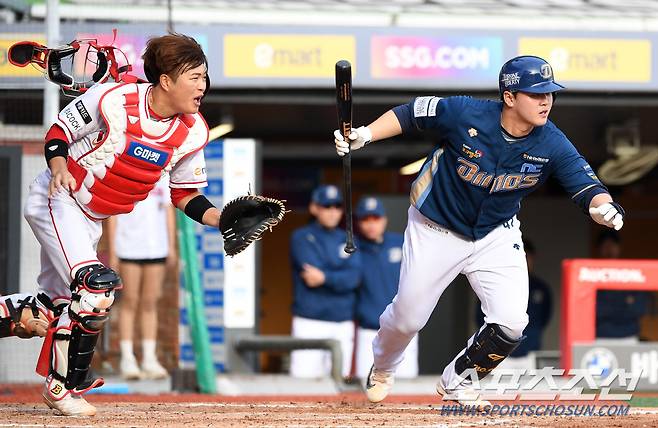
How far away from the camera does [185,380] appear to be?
9.69 m

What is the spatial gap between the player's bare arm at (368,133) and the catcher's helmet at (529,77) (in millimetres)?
572

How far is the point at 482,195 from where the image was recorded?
6238 millimetres

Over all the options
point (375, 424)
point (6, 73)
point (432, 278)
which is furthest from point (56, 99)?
point (375, 424)

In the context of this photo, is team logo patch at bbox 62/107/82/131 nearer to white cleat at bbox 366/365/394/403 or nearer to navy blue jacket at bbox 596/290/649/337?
white cleat at bbox 366/365/394/403

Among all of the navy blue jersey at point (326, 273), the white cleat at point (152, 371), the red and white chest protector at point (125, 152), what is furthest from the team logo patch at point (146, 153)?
the navy blue jersey at point (326, 273)

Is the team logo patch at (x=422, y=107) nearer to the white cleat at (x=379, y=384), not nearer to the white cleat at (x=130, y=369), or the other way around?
the white cleat at (x=379, y=384)

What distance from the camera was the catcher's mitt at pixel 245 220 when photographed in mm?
5984

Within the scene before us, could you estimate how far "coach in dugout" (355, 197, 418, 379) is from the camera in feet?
32.9

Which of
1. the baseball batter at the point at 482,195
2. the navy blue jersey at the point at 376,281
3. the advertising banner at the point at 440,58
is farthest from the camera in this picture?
the advertising banner at the point at 440,58

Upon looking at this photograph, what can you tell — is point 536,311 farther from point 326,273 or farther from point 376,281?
point 326,273

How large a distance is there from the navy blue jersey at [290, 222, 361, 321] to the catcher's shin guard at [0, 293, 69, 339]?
149 inches

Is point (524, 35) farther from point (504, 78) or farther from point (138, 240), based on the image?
point (504, 78)

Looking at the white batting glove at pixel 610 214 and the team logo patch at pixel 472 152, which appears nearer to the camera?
the white batting glove at pixel 610 214

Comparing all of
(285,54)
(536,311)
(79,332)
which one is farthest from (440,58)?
(79,332)
